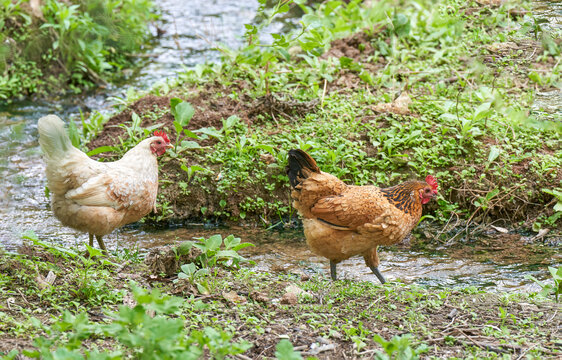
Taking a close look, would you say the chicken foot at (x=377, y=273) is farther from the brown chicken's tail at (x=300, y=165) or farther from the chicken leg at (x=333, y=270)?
the brown chicken's tail at (x=300, y=165)

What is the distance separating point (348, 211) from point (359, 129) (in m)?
2.44

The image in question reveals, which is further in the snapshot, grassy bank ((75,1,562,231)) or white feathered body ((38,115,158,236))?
grassy bank ((75,1,562,231))

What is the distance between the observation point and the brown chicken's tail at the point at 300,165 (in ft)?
17.7

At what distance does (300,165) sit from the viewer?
544cm

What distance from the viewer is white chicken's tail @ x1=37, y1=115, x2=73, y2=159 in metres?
4.98

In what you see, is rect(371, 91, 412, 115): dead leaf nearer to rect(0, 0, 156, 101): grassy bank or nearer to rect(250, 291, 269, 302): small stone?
rect(250, 291, 269, 302): small stone

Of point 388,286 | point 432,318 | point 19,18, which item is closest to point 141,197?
point 388,286

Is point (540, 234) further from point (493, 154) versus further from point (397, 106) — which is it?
point (397, 106)

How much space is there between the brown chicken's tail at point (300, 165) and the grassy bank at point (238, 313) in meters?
0.99

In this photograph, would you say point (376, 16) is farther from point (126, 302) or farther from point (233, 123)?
point (126, 302)

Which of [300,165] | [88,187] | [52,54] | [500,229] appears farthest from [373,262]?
[52,54]

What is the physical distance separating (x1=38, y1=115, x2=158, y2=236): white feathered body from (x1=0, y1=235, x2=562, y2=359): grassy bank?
50 cm

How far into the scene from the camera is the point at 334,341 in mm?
3703

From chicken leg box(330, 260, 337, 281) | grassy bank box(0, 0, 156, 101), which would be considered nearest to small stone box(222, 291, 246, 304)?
chicken leg box(330, 260, 337, 281)
